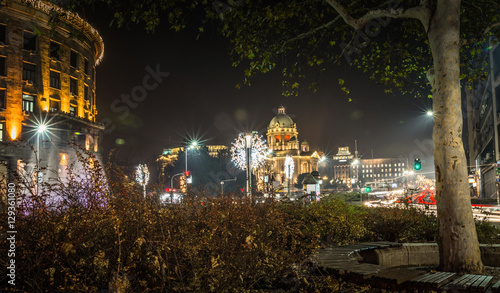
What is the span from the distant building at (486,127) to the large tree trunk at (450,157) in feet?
43.7

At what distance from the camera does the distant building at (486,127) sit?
133ft

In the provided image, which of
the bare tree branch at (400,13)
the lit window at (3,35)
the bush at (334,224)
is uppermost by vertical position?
the lit window at (3,35)

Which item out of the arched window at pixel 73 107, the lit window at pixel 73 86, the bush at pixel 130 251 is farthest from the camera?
the lit window at pixel 73 86

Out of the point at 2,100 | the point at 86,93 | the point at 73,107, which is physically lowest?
the point at 2,100

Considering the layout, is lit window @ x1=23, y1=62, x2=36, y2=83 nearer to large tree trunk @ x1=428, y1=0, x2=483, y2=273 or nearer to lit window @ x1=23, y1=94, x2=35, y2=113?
lit window @ x1=23, y1=94, x2=35, y2=113

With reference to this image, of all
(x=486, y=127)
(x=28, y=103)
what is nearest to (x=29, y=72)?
(x=28, y=103)

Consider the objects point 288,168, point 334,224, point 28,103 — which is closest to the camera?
point 334,224

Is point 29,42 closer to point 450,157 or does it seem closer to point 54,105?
point 54,105

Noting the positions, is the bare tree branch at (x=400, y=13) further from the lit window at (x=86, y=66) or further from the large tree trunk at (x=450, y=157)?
the lit window at (x=86, y=66)

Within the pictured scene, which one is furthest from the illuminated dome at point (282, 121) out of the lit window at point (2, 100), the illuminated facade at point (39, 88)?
the lit window at point (2, 100)

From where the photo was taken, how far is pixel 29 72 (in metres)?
41.7

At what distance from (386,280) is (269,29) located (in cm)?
660

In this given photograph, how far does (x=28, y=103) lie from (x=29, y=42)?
260 inches

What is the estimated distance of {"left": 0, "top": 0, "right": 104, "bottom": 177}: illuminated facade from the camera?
38062 millimetres
